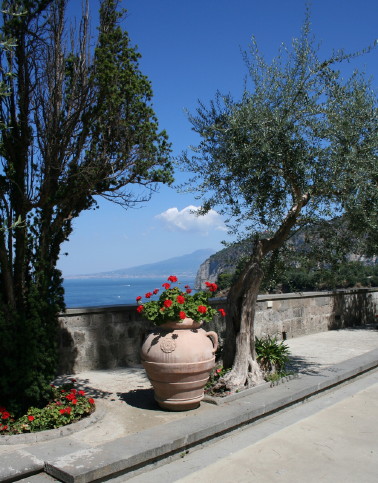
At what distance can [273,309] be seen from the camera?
448 inches

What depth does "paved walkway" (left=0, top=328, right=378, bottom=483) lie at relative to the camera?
12.7 ft

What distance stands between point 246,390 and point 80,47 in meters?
4.69

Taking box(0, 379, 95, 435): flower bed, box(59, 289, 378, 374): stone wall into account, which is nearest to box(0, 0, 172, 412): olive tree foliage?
box(0, 379, 95, 435): flower bed

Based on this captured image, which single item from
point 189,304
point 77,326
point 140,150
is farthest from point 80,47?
point 77,326

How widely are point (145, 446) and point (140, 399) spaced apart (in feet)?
5.97

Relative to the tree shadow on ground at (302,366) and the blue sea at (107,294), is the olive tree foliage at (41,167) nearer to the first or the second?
the blue sea at (107,294)

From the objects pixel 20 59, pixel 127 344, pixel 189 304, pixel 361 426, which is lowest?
pixel 361 426

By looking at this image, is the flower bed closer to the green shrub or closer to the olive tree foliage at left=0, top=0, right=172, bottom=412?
the olive tree foliage at left=0, top=0, right=172, bottom=412

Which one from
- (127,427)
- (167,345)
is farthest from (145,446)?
(167,345)

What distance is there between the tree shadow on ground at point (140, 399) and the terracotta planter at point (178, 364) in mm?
221

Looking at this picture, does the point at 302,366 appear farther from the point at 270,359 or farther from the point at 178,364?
the point at 178,364

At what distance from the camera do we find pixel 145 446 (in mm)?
4227

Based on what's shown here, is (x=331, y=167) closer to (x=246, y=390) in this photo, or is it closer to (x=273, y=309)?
(x=246, y=390)

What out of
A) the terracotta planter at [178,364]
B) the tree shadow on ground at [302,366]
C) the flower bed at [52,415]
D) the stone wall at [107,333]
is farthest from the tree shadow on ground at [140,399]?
the tree shadow on ground at [302,366]
